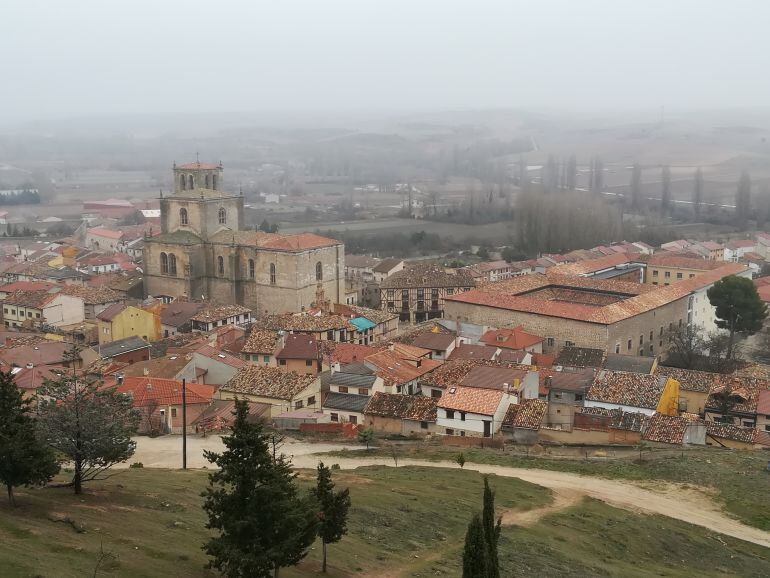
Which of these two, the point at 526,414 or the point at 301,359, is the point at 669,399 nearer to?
the point at 526,414

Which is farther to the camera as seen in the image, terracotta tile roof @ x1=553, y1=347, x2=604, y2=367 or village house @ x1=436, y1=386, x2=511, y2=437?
terracotta tile roof @ x1=553, y1=347, x2=604, y2=367

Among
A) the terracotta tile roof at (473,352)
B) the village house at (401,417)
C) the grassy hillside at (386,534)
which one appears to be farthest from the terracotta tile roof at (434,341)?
the grassy hillside at (386,534)

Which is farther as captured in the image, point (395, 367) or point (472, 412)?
point (395, 367)

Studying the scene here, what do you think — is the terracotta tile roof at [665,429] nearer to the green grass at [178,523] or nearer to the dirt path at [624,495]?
the dirt path at [624,495]

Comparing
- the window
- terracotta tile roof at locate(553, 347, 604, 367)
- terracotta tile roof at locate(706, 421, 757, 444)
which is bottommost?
terracotta tile roof at locate(706, 421, 757, 444)

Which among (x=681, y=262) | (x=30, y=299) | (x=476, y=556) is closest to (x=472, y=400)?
(x=476, y=556)

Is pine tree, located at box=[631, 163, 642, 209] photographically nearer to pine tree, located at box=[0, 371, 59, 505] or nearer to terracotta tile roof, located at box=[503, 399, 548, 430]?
terracotta tile roof, located at box=[503, 399, 548, 430]

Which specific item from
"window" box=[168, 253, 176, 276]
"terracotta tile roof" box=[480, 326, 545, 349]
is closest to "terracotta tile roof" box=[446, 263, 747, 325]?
"terracotta tile roof" box=[480, 326, 545, 349]
